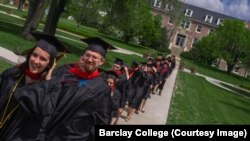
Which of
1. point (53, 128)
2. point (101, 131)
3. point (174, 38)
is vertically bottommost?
point (174, 38)

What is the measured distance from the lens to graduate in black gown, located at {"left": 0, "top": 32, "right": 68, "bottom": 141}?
14.4 feet

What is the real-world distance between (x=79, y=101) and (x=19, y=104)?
0.96 metres

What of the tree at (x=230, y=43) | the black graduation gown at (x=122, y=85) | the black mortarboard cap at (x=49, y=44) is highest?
the black mortarboard cap at (x=49, y=44)

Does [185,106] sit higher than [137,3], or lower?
lower

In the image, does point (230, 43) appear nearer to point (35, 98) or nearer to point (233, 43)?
point (233, 43)

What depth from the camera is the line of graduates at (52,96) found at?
14.4 feet

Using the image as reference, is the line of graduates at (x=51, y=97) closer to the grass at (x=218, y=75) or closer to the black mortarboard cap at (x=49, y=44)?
the black mortarboard cap at (x=49, y=44)

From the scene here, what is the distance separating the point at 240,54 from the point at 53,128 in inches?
2539

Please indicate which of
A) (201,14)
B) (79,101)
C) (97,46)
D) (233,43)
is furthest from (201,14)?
(79,101)

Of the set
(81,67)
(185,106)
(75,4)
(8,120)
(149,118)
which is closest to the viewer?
(8,120)

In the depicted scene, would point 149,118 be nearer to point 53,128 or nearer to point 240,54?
point 53,128

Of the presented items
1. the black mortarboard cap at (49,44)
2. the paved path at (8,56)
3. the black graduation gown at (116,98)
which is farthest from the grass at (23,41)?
the black mortarboard cap at (49,44)

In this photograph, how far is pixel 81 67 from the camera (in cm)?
570

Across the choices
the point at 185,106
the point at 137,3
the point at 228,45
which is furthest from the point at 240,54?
the point at 185,106
